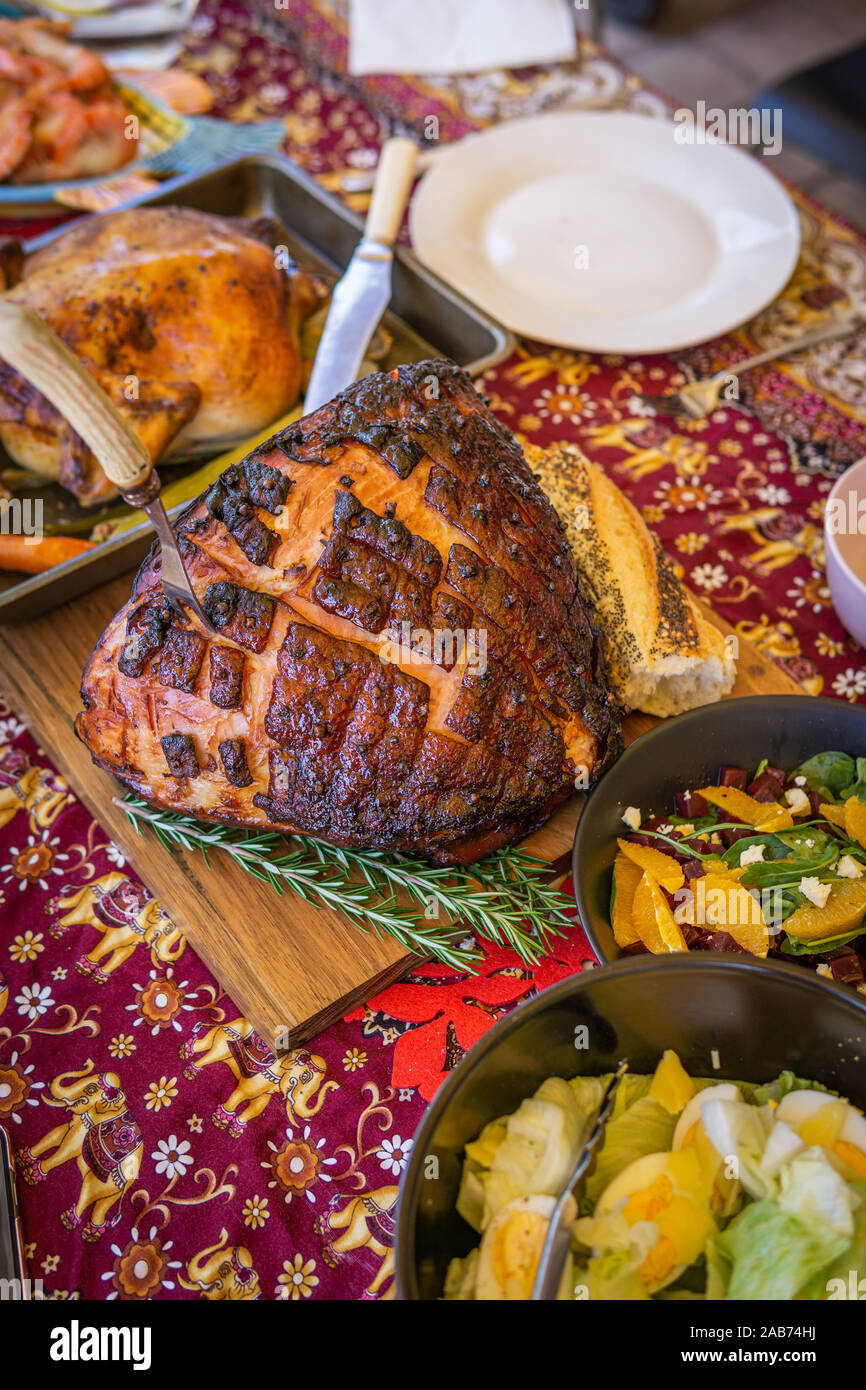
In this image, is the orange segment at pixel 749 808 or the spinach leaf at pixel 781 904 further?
the orange segment at pixel 749 808

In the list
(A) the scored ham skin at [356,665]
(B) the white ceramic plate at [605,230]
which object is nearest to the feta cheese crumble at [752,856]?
(A) the scored ham skin at [356,665]

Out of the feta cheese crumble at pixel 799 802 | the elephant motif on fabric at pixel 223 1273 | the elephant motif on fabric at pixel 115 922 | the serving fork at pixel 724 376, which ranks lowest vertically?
the elephant motif on fabric at pixel 223 1273

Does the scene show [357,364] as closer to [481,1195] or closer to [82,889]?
[82,889]

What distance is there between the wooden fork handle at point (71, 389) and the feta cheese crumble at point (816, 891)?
3.93ft

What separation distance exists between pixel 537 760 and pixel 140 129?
2675mm

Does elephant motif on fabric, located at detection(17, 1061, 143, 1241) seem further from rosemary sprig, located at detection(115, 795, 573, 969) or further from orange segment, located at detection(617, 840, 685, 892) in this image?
orange segment, located at detection(617, 840, 685, 892)

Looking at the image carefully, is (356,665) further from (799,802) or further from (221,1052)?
(799,802)

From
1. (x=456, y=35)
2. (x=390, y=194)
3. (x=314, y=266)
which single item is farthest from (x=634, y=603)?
(x=456, y=35)

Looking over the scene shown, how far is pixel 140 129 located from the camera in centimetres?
322

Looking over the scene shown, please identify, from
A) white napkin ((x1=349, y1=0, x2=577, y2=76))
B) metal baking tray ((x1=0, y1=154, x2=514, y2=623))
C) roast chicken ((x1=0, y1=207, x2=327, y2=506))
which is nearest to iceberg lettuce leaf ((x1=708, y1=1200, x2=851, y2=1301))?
metal baking tray ((x1=0, y1=154, x2=514, y2=623))

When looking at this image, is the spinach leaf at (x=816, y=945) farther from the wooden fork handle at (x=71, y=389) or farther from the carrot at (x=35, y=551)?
the carrot at (x=35, y=551)

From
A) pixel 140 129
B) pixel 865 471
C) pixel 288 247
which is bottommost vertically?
pixel 865 471

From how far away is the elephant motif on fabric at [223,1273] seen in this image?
150 cm
